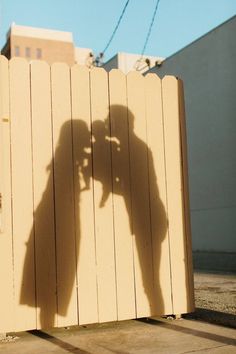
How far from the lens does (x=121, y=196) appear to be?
5.23m

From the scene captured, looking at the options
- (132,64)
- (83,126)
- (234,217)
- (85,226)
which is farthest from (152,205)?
(132,64)

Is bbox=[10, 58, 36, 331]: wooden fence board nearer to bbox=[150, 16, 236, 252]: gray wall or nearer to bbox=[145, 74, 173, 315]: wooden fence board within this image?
bbox=[145, 74, 173, 315]: wooden fence board

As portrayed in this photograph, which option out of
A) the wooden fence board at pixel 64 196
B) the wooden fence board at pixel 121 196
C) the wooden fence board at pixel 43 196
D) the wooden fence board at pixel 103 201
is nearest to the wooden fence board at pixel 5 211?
the wooden fence board at pixel 43 196

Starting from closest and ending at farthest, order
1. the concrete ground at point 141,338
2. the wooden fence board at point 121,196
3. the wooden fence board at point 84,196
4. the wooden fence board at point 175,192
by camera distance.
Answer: the concrete ground at point 141,338, the wooden fence board at point 84,196, the wooden fence board at point 121,196, the wooden fence board at point 175,192

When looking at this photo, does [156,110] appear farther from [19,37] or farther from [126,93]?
[19,37]

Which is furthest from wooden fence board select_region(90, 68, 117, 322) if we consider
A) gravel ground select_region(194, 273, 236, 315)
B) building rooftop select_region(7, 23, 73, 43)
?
building rooftop select_region(7, 23, 73, 43)

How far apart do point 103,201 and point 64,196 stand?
423mm

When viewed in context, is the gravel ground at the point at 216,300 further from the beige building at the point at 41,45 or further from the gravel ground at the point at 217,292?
the beige building at the point at 41,45

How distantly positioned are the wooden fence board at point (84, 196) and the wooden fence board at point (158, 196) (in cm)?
71

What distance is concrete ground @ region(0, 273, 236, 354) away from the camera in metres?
4.10

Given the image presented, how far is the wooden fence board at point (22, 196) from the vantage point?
4.67 m

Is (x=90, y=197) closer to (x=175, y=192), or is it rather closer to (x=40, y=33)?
(x=175, y=192)

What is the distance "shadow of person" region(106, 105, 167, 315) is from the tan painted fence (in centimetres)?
1

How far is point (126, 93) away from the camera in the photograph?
5387mm
